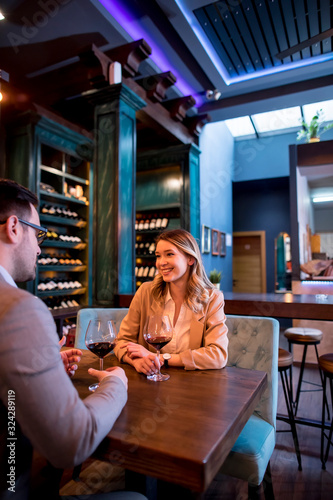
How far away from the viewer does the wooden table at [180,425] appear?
0.74 meters

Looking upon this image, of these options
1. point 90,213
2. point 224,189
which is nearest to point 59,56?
point 90,213

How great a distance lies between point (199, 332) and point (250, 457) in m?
0.55

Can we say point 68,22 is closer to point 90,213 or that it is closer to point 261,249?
point 90,213

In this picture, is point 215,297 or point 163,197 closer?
point 215,297

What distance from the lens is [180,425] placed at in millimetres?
865

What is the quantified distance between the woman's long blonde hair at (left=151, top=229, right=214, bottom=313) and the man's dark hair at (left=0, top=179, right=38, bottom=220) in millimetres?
947

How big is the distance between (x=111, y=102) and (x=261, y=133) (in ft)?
19.5

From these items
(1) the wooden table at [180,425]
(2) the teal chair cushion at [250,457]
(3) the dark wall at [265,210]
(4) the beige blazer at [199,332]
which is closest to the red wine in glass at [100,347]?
(1) the wooden table at [180,425]

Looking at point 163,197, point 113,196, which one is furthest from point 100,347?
point 163,197

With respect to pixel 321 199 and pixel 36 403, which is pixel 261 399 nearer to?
pixel 36 403

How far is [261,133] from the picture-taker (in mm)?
8672

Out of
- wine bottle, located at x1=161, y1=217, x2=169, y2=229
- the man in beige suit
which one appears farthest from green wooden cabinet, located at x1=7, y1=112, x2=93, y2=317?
the man in beige suit

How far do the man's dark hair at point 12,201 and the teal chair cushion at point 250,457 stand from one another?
1.26m

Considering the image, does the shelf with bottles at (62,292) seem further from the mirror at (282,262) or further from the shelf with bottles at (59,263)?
the mirror at (282,262)
